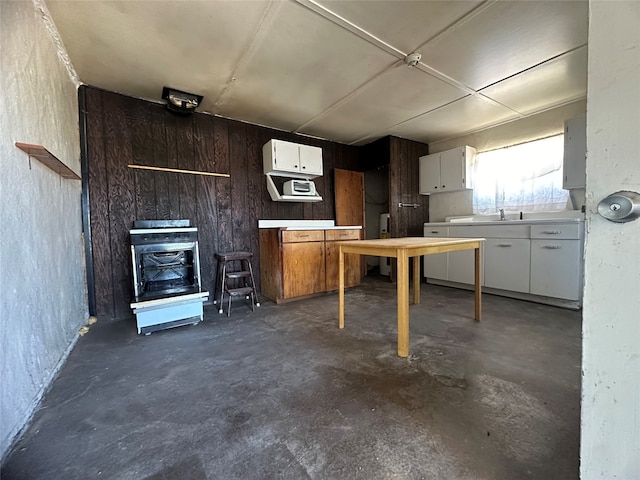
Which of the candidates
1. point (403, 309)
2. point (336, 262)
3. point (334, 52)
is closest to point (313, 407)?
point (403, 309)

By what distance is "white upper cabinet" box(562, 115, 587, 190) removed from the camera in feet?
9.60

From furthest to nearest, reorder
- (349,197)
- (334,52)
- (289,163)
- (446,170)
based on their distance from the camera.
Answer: (349,197) → (446,170) → (289,163) → (334,52)

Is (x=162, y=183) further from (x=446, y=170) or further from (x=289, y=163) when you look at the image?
(x=446, y=170)

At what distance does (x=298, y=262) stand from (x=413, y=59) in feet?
7.83

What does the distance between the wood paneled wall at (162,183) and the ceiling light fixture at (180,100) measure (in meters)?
0.30

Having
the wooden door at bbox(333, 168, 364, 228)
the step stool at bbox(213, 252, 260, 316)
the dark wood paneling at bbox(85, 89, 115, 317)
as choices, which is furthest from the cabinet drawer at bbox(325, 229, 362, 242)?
the dark wood paneling at bbox(85, 89, 115, 317)

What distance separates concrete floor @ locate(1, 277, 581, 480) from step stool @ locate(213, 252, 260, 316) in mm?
693

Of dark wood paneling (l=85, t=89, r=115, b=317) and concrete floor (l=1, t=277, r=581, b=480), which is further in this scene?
dark wood paneling (l=85, t=89, r=115, b=317)

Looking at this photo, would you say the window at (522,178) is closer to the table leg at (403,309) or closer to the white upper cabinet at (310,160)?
the white upper cabinet at (310,160)

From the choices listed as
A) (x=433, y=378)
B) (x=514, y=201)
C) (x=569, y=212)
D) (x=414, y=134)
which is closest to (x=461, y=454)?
(x=433, y=378)

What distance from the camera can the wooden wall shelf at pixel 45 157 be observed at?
53.2 inches

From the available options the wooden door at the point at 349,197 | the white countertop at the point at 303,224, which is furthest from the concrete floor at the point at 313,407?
the wooden door at the point at 349,197

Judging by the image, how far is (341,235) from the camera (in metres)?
3.72

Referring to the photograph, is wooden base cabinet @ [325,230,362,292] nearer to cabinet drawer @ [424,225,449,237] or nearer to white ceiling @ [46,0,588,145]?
cabinet drawer @ [424,225,449,237]
